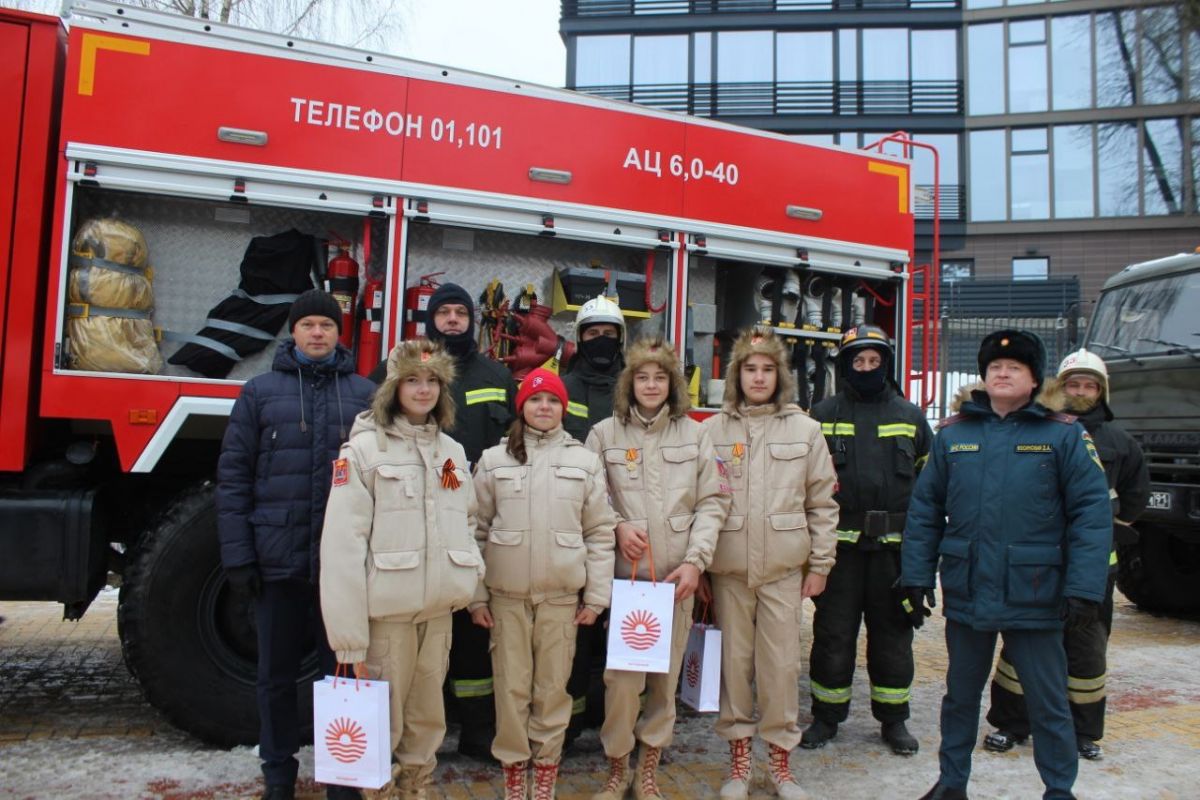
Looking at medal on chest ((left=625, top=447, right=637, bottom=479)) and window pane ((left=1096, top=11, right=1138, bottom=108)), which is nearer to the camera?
medal on chest ((left=625, top=447, right=637, bottom=479))

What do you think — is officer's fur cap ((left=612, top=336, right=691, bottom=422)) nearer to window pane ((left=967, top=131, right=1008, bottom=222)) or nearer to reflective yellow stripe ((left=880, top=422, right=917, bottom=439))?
reflective yellow stripe ((left=880, top=422, right=917, bottom=439))

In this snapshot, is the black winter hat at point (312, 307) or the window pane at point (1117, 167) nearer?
the black winter hat at point (312, 307)

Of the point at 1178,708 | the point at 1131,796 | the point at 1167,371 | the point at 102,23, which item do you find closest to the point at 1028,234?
the point at 1167,371

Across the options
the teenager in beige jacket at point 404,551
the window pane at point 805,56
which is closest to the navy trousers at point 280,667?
the teenager in beige jacket at point 404,551

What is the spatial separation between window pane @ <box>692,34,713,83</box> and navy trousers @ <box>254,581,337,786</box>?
2162 centimetres

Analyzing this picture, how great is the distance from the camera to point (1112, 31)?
21.6 metres

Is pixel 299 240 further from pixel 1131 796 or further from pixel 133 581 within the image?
pixel 1131 796

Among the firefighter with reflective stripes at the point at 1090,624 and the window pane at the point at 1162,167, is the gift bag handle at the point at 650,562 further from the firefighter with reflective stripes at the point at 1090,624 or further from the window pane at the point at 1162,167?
the window pane at the point at 1162,167

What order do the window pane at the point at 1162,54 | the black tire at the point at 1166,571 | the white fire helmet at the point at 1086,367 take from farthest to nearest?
the window pane at the point at 1162,54 < the black tire at the point at 1166,571 < the white fire helmet at the point at 1086,367

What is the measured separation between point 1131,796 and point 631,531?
2291mm

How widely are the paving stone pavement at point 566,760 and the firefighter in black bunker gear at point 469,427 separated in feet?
0.62

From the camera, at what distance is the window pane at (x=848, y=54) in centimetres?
2269

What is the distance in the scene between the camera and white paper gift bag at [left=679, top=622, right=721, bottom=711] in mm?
3637

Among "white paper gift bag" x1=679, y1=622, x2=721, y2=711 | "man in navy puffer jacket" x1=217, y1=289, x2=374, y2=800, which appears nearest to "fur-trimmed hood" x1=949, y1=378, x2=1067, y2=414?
"white paper gift bag" x1=679, y1=622, x2=721, y2=711
